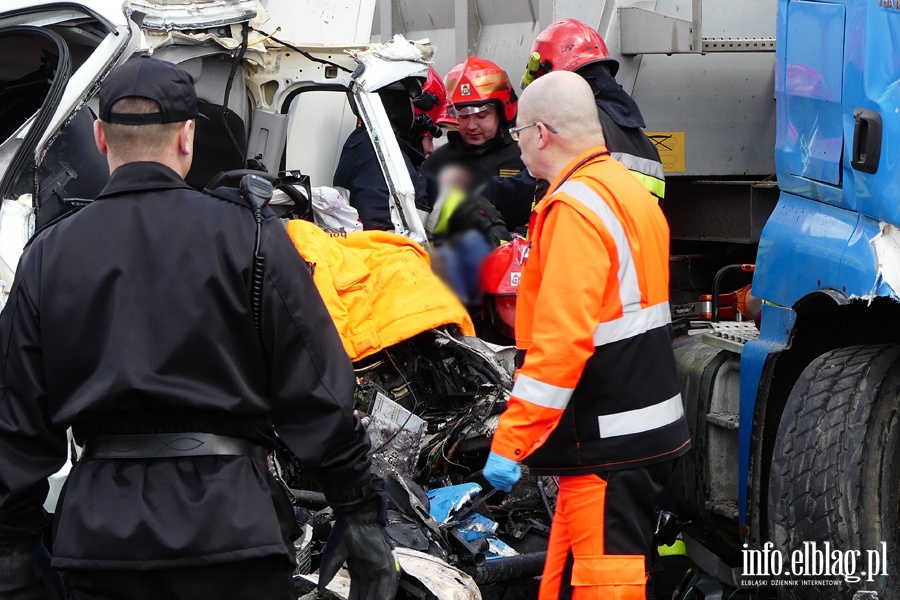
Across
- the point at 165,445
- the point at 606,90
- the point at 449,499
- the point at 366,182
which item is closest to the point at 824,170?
the point at 606,90

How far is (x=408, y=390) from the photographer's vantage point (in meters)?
4.64

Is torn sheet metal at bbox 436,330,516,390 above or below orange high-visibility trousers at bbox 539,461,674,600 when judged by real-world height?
below

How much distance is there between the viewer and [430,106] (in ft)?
18.0

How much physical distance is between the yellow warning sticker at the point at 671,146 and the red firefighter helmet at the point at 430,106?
116 cm

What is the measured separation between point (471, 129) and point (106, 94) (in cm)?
400

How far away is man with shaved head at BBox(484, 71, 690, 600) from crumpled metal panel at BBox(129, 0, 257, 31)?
2250 mm

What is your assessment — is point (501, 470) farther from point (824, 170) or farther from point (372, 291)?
point (372, 291)

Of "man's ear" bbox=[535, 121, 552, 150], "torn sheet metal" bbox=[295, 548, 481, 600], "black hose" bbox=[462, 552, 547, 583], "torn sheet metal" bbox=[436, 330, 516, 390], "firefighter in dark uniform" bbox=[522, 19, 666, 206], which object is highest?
"man's ear" bbox=[535, 121, 552, 150]

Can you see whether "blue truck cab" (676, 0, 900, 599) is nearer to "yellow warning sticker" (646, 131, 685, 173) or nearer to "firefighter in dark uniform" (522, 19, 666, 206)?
"firefighter in dark uniform" (522, 19, 666, 206)

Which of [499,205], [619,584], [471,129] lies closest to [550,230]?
[619,584]

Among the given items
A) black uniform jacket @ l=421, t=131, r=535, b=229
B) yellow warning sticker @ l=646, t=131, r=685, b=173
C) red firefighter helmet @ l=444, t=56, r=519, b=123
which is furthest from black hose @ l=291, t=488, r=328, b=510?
yellow warning sticker @ l=646, t=131, r=685, b=173

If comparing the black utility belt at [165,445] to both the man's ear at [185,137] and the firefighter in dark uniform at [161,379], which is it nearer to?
the firefighter in dark uniform at [161,379]

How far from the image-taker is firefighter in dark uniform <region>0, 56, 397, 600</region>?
223cm

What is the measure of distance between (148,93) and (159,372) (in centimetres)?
58
